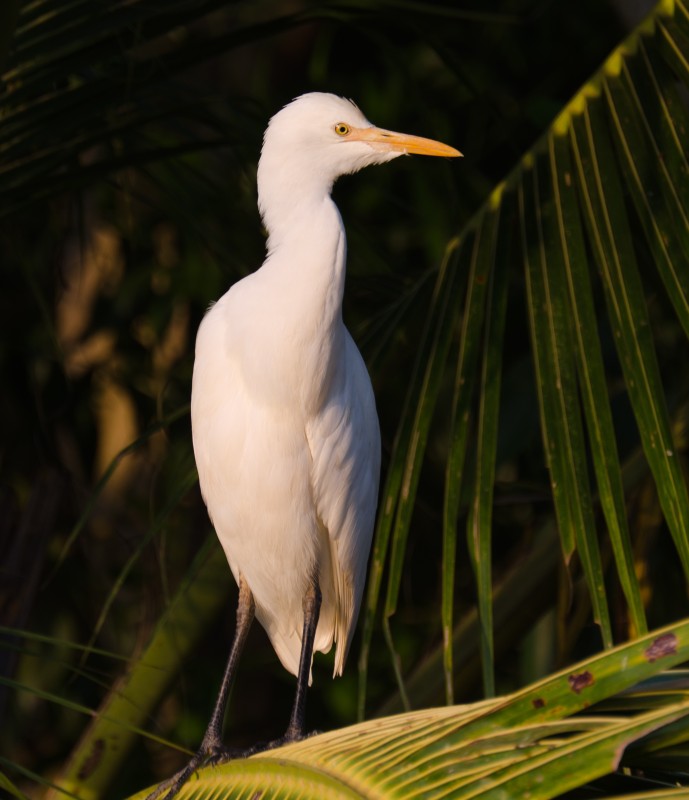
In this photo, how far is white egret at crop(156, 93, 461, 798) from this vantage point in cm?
158

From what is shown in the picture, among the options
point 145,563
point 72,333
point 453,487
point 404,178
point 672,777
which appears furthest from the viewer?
point 404,178

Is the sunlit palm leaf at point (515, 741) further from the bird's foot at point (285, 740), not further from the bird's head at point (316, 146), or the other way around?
the bird's head at point (316, 146)

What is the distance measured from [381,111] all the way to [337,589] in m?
1.62

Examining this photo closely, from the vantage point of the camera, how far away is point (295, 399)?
1.62 meters

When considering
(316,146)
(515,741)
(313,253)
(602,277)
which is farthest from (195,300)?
(515,741)

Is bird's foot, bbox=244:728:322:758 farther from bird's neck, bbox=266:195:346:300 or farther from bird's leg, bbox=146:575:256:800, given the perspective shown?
bird's neck, bbox=266:195:346:300

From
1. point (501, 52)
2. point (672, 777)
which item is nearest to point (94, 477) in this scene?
point (501, 52)

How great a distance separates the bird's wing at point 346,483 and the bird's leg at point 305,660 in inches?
1.7

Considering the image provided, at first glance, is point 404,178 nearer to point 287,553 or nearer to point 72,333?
point 72,333

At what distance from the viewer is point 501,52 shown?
10.9 feet

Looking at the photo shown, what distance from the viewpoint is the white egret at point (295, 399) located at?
5.18 feet

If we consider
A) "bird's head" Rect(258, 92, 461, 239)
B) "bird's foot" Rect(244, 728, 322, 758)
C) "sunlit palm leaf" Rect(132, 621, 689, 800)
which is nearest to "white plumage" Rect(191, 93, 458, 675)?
"bird's head" Rect(258, 92, 461, 239)

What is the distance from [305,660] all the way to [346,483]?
11.8 inches

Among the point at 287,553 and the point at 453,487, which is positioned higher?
the point at 453,487
